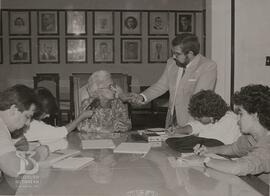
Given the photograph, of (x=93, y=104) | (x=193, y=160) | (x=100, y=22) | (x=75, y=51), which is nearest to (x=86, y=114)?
(x=93, y=104)

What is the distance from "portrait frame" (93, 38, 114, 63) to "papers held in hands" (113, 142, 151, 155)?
6242 millimetres

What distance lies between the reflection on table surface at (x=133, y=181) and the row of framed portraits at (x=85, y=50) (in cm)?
670

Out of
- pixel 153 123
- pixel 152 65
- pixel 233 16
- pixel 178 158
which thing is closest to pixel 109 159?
pixel 178 158

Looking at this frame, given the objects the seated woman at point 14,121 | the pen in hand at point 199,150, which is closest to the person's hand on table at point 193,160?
the pen in hand at point 199,150

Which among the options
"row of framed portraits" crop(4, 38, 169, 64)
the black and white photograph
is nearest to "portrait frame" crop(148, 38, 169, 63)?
"row of framed portraits" crop(4, 38, 169, 64)

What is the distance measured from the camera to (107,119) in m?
3.66

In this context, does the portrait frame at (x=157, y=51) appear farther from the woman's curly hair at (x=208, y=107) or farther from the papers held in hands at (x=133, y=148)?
the papers held in hands at (x=133, y=148)

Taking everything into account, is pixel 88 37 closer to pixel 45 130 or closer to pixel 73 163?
pixel 45 130

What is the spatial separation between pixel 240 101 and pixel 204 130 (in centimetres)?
73

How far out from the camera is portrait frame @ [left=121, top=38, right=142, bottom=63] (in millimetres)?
9117

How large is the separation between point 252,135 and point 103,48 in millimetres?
6918

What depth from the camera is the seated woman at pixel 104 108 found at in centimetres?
360

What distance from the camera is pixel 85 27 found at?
29.7ft

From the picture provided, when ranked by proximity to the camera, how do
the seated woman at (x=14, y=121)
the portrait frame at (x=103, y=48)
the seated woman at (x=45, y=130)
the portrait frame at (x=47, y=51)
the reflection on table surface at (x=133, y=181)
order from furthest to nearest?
the portrait frame at (x=103, y=48)
the portrait frame at (x=47, y=51)
the seated woman at (x=45, y=130)
the seated woman at (x=14, y=121)
the reflection on table surface at (x=133, y=181)
